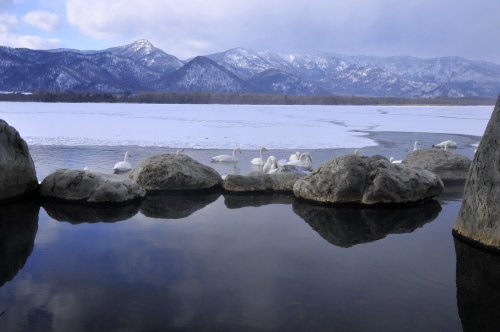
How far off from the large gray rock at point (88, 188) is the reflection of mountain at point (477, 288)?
546cm

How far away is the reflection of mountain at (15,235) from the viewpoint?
16.5 ft

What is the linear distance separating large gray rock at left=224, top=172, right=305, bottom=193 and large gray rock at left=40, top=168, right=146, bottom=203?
6.32 ft

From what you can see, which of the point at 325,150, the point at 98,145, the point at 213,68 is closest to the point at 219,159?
the point at 325,150

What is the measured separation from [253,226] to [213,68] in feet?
643

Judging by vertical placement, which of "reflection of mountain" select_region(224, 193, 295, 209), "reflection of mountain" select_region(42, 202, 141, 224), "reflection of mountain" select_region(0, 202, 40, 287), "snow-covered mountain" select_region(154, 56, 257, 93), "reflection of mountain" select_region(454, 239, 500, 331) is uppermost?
"snow-covered mountain" select_region(154, 56, 257, 93)

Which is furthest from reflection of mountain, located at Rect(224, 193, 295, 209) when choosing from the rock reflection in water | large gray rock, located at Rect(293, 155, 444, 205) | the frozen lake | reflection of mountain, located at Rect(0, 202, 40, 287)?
reflection of mountain, located at Rect(0, 202, 40, 287)

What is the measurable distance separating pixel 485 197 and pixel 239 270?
132 inches

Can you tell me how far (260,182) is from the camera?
31.0 ft

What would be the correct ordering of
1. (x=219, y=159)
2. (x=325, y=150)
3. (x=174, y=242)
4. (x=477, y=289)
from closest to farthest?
(x=477, y=289) < (x=174, y=242) < (x=219, y=159) < (x=325, y=150)

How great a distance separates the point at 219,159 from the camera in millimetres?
13656

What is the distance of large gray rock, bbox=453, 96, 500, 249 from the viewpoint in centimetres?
568

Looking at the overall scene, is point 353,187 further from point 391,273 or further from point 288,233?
point 391,273

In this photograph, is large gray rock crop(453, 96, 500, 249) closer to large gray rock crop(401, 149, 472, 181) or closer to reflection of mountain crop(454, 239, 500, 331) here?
reflection of mountain crop(454, 239, 500, 331)

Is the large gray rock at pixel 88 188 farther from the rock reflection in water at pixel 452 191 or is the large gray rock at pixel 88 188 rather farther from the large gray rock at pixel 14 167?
the rock reflection in water at pixel 452 191
